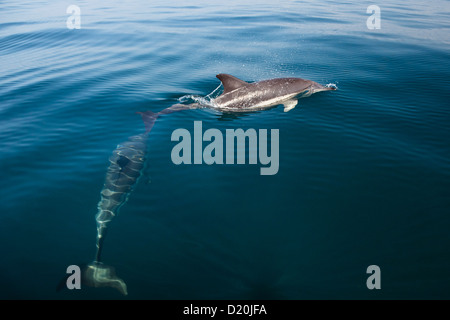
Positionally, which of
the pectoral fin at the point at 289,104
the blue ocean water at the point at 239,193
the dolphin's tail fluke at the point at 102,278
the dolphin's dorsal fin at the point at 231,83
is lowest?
the dolphin's tail fluke at the point at 102,278

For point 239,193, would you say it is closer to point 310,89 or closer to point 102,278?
point 102,278

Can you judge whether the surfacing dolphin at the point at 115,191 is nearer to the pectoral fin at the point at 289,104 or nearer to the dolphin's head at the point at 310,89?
the pectoral fin at the point at 289,104

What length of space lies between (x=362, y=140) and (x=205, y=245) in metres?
5.75

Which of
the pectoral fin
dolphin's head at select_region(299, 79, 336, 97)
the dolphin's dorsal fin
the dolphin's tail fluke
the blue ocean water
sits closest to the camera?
the dolphin's tail fluke

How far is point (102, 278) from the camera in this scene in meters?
4.62

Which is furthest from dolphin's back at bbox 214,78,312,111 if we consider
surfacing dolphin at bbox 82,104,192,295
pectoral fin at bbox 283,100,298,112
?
surfacing dolphin at bbox 82,104,192,295

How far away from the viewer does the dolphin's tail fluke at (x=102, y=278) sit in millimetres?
4555

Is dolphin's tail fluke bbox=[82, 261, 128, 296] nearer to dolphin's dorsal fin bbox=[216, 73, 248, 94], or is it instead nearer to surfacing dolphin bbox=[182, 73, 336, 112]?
surfacing dolphin bbox=[182, 73, 336, 112]

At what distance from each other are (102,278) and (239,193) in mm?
3225

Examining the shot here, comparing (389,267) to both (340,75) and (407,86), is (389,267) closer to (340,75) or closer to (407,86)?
(407,86)

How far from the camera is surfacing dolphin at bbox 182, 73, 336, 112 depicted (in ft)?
33.7

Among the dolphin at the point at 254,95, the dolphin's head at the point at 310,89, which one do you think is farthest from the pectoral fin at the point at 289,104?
the dolphin's head at the point at 310,89
